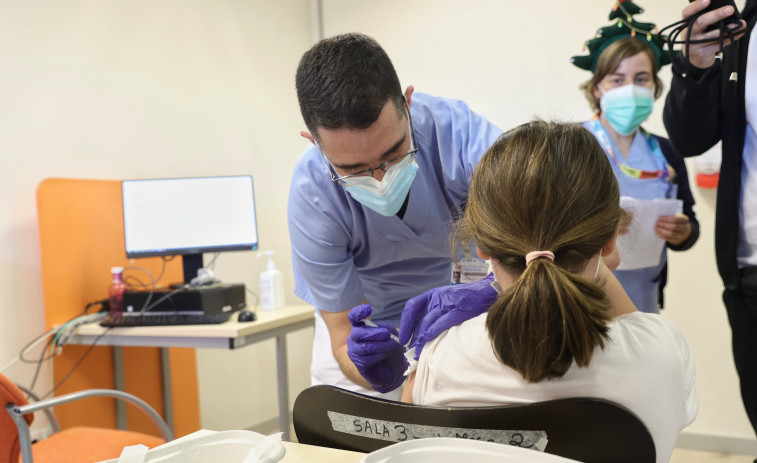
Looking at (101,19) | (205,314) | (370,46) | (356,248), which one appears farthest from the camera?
(101,19)

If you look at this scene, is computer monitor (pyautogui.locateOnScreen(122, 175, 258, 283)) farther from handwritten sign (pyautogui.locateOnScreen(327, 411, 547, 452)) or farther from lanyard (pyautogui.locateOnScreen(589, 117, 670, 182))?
handwritten sign (pyautogui.locateOnScreen(327, 411, 547, 452))

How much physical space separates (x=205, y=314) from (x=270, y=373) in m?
1.19

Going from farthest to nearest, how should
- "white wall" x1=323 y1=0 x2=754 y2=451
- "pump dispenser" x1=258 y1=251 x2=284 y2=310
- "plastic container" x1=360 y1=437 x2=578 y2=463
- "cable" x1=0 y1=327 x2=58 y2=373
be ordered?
1. "white wall" x1=323 y1=0 x2=754 y2=451
2. "pump dispenser" x1=258 y1=251 x2=284 y2=310
3. "cable" x1=0 y1=327 x2=58 y2=373
4. "plastic container" x1=360 y1=437 x2=578 y2=463

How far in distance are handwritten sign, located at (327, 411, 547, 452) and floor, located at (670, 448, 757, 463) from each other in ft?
7.86

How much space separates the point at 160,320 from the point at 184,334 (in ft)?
0.48

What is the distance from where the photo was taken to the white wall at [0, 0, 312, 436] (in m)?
2.22

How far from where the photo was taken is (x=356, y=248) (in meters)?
1.54

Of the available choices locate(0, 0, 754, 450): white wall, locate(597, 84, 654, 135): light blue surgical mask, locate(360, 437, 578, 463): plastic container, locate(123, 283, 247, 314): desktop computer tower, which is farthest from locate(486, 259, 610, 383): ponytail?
locate(0, 0, 754, 450): white wall

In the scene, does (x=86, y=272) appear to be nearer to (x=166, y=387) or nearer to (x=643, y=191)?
(x=166, y=387)

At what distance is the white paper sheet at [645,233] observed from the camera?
1.79m

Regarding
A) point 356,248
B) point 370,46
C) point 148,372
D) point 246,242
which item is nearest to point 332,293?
point 356,248

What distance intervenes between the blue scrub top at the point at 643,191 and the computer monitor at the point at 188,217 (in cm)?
146

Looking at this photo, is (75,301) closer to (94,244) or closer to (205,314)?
(94,244)

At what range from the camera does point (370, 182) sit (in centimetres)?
123
